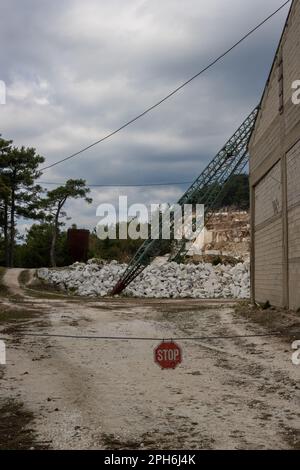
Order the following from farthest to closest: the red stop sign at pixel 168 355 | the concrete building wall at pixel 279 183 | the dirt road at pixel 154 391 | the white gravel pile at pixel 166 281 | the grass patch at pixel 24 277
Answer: the grass patch at pixel 24 277, the white gravel pile at pixel 166 281, the concrete building wall at pixel 279 183, the red stop sign at pixel 168 355, the dirt road at pixel 154 391

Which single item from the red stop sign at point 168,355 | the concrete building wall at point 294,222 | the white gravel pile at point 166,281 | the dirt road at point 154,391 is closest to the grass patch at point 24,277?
the white gravel pile at point 166,281

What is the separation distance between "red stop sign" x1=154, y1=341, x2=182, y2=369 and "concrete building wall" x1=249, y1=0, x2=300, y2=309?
186 inches

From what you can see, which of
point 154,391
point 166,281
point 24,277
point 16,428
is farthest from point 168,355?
point 24,277

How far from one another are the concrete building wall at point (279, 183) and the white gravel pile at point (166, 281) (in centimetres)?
1048

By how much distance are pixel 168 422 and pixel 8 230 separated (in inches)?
1912

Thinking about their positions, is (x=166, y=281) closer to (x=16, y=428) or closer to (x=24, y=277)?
(x=24, y=277)

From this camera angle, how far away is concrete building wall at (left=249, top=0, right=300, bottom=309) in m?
15.0

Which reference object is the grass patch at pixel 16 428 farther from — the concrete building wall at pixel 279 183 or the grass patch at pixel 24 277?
the grass patch at pixel 24 277

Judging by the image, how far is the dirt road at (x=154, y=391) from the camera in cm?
555
